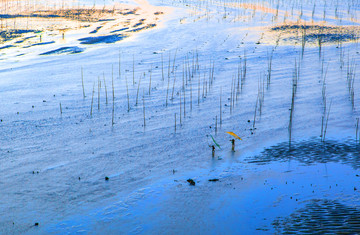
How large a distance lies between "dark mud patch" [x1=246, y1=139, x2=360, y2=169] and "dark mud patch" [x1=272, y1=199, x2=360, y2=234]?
82cm

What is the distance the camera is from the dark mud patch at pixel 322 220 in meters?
2.54

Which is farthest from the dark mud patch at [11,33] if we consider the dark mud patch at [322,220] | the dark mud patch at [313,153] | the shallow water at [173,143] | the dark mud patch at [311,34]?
the dark mud patch at [322,220]

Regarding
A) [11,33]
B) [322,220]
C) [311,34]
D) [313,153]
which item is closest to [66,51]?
[11,33]

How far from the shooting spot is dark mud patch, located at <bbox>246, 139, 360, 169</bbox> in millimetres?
3674

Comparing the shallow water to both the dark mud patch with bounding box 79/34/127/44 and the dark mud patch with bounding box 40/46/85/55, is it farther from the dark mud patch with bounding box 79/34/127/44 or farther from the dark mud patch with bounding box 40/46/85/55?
the dark mud patch with bounding box 79/34/127/44

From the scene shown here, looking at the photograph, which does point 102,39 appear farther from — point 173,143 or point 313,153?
point 313,153

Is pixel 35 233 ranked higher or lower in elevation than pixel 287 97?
lower

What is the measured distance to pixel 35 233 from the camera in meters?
2.66

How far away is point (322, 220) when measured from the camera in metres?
2.67

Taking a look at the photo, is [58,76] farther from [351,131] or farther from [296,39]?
[296,39]

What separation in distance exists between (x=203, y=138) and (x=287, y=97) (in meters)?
1.96

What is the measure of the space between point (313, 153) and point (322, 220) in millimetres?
1279

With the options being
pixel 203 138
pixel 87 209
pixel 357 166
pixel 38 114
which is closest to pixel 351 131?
pixel 357 166

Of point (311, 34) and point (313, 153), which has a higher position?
point (311, 34)
